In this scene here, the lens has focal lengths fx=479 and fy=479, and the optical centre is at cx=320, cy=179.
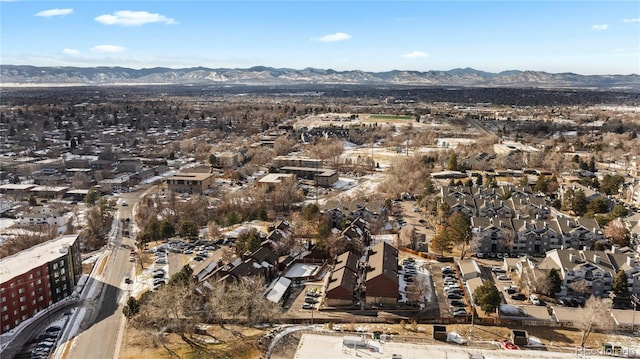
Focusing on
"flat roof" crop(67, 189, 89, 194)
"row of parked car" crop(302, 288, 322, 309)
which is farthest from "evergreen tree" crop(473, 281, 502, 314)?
"flat roof" crop(67, 189, 89, 194)

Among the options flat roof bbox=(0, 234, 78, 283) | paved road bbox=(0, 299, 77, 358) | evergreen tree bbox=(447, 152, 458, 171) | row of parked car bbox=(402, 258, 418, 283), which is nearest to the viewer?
paved road bbox=(0, 299, 77, 358)

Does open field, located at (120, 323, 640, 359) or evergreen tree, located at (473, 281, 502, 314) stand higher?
evergreen tree, located at (473, 281, 502, 314)

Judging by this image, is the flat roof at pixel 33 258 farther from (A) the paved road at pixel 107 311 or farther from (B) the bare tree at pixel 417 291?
(B) the bare tree at pixel 417 291

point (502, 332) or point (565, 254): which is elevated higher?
point (565, 254)

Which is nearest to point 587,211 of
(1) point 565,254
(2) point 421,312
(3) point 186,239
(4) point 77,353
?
(1) point 565,254

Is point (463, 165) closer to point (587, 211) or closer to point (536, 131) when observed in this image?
point (587, 211)

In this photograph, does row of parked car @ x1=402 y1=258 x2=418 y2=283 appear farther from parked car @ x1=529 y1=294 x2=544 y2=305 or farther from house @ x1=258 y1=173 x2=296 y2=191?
house @ x1=258 y1=173 x2=296 y2=191
